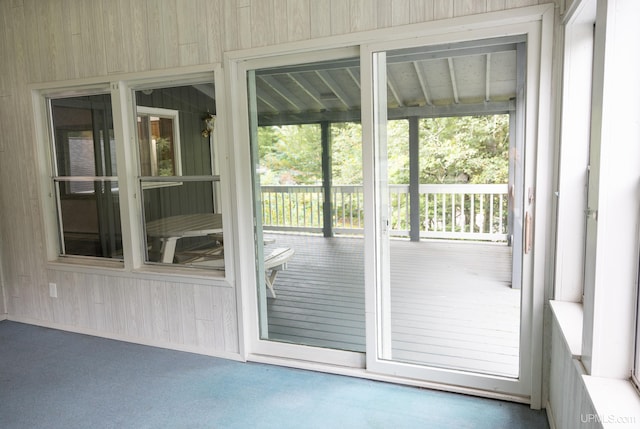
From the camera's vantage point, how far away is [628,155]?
1422 millimetres

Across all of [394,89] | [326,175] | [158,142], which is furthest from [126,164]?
[394,89]

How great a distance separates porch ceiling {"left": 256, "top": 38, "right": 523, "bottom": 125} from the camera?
7.95 feet

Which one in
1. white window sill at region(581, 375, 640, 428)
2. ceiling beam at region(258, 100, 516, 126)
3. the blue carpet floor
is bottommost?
the blue carpet floor

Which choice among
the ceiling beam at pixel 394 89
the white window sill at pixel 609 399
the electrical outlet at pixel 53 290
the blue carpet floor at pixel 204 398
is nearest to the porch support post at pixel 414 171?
the ceiling beam at pixel 394 89

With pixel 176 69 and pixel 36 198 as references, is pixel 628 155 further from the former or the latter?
pixel 36 198

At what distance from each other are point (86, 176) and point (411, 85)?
8.86ft

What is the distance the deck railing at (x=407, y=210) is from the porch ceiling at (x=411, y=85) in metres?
0.45

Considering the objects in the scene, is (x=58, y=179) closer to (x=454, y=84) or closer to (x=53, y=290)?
(x=53, y=290)

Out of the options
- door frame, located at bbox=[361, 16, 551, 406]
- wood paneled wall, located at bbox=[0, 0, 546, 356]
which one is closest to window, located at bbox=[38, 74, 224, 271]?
wood paneled wall, located at bbox=[0, 0, 546, 356]

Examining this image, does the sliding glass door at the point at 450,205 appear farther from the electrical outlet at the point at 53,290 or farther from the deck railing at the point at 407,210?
the electrical outlet at the point at 53,290

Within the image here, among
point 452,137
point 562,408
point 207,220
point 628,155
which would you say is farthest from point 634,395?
point 207,220

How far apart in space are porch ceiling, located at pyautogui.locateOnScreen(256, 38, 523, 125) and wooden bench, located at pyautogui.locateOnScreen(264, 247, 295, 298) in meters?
0.90

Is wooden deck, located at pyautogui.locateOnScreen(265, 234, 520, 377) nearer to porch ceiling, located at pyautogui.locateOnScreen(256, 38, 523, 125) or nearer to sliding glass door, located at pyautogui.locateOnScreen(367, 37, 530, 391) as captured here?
sliding glass door, located at pyautogui.locateOnScreen(367, 37, 530, 391)

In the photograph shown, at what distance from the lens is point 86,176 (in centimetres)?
360
